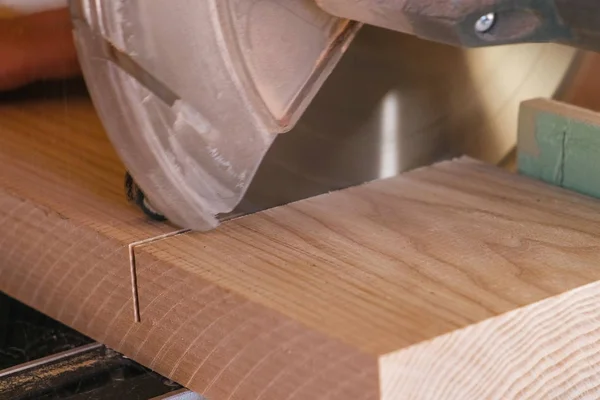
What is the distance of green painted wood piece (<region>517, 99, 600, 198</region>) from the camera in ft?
2.97

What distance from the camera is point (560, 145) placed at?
3.05ft

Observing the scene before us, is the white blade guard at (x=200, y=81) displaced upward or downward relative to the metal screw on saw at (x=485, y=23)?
downward

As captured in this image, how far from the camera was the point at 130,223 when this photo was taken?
2.82 feet

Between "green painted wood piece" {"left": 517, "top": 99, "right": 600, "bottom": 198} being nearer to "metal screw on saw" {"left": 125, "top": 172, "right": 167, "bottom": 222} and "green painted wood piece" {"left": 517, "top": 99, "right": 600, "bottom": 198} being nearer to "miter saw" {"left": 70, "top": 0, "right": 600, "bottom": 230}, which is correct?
"miter saw" {"left": 70, "top": 0, "right": 600, "bottom": 230}

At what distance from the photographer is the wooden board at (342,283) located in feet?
2.15

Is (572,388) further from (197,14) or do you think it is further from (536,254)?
(197,14)

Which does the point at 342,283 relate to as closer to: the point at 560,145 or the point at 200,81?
the point at 200,81

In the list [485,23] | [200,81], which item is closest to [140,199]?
[200,81]

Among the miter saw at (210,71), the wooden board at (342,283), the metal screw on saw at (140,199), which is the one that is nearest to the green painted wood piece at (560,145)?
the wooden board at (342,283)

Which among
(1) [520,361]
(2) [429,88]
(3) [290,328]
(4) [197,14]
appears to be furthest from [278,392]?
(2) [429,88]

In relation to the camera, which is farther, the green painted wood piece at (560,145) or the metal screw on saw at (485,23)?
the green painted wood piece at (560,145)

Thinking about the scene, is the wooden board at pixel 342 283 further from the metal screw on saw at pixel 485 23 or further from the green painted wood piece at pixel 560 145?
the metal screw on saw at pixel 485 23

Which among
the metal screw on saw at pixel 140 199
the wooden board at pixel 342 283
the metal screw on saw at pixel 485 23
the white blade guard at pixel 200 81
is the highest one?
the metal screw on saw at pixel 485 23

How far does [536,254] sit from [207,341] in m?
0.25
